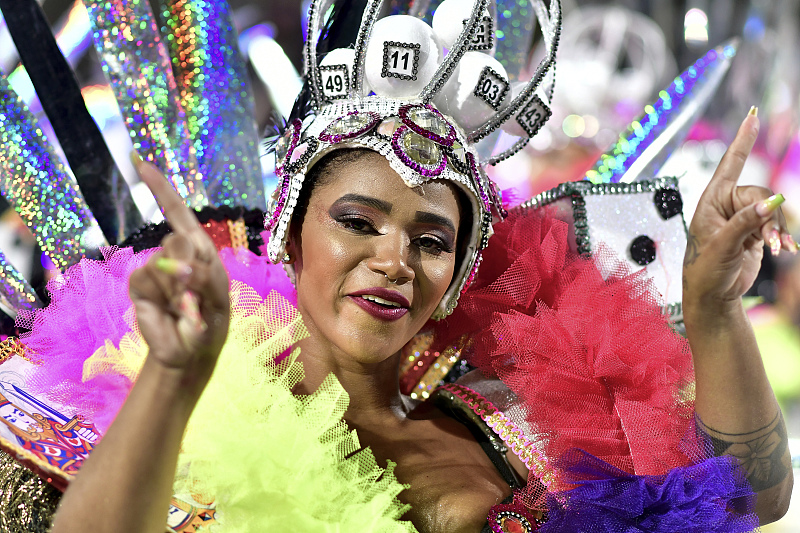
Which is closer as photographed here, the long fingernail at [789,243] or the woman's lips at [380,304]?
the long fingernail at [789,243]

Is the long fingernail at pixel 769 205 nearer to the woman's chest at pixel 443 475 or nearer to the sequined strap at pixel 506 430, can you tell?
the sequined strap at pixel 506 430

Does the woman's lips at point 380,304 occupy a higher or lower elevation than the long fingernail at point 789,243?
higher

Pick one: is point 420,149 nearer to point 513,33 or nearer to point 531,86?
point 531,86

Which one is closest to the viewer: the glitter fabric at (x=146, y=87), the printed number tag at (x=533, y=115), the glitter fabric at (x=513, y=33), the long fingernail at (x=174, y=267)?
the long fingernail at (x=174, y=267)

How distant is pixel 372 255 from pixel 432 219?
0.56ft

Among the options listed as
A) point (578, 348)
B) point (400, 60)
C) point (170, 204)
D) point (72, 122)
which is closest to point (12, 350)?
point (72, 122)

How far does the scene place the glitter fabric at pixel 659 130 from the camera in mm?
2600

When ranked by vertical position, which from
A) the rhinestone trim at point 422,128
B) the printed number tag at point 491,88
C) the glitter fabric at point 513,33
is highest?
the glitter fabric at point 513,33

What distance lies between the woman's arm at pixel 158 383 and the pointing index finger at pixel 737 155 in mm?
1015

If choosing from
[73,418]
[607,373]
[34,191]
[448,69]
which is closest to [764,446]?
[607,373]

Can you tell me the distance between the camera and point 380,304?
71.1 inches

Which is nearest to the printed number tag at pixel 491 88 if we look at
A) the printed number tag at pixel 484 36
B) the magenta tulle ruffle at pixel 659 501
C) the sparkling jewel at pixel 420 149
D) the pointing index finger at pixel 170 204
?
the printed number tag at pixel 484 36

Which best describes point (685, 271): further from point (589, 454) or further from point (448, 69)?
point (448, 69)

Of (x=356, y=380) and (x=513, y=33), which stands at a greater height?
(x=513, y=33)
